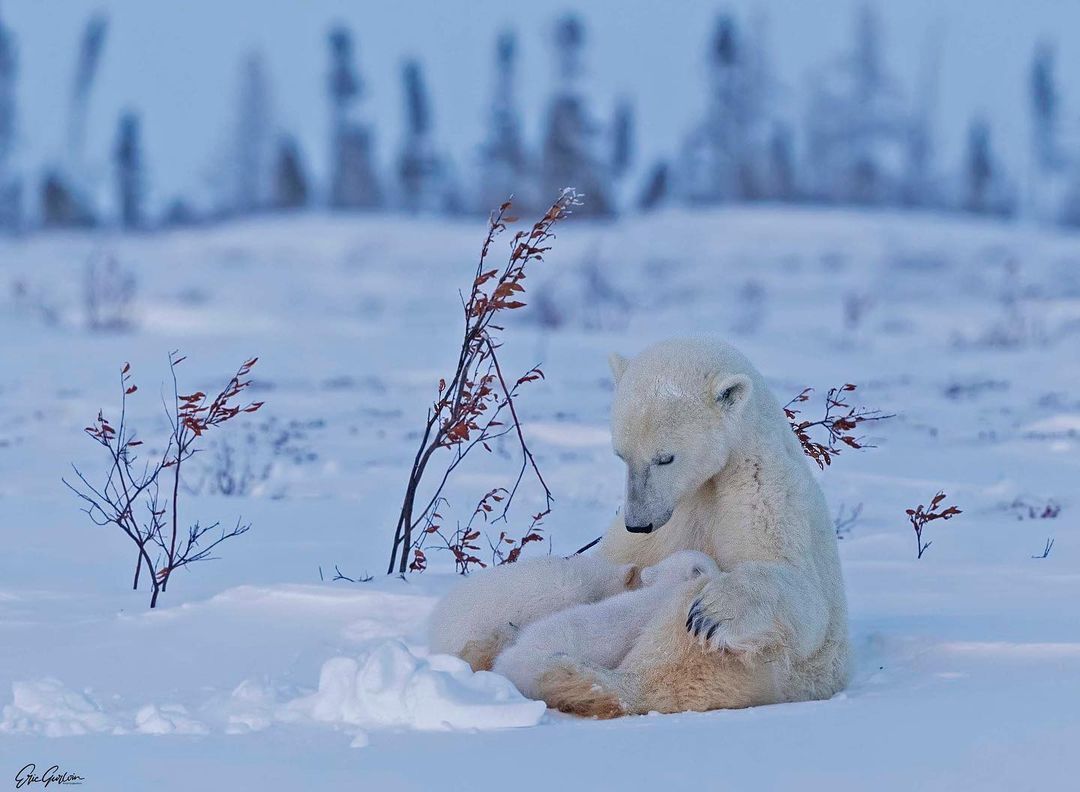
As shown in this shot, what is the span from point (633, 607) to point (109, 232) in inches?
1042

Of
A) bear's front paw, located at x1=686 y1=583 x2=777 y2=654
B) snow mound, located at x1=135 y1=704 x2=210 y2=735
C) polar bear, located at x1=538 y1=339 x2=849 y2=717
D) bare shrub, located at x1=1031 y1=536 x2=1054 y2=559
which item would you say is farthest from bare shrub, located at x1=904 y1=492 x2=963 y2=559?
snow mound, located at x1=135 y1=704 x2=210 y2=735

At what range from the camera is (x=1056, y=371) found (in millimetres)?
11219

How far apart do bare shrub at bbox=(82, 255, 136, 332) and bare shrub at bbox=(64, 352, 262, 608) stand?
6737 millimetres

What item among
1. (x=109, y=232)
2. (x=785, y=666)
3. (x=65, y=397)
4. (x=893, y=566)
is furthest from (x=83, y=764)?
(x=109, y=232)

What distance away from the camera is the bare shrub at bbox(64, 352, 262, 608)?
4.38 meters

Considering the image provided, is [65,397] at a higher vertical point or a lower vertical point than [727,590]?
lower

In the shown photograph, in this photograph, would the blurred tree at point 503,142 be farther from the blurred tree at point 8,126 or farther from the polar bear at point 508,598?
the polar bear at point 508,598

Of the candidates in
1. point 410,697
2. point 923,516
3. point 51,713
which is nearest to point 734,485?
point 410,697

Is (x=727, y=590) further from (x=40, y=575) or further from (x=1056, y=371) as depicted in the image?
(x=1056, y=371)

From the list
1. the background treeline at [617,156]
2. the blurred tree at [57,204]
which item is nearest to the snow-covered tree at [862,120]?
the background treeline at [617,156]

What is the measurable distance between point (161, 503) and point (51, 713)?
11.4ft

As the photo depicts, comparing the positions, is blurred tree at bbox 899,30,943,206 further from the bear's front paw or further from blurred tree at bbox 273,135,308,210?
the bear's front paw

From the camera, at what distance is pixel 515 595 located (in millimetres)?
3281

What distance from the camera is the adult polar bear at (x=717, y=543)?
2.92 metres
